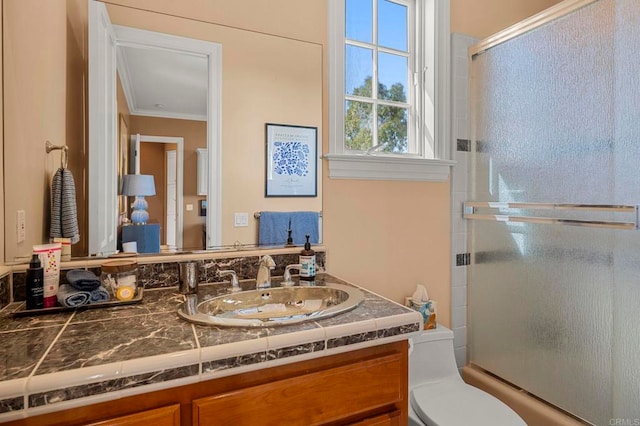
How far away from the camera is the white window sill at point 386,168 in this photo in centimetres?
173

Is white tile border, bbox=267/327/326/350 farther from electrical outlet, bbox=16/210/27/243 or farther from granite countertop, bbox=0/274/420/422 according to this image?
electrical outlet, bbox=16/210/27/243

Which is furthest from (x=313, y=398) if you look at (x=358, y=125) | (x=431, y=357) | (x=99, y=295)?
(x=358, y=125)

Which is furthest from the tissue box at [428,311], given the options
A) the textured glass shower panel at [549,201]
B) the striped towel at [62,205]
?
the striped towel at [62,205]

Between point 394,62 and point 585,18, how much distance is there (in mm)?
852

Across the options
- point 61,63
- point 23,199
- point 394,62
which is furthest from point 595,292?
point 61,63

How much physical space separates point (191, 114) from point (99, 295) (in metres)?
0.73

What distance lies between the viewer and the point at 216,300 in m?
1.22

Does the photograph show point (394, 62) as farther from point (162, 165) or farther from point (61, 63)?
point (61, 63)

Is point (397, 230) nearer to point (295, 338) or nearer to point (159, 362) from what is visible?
point (295, 338)

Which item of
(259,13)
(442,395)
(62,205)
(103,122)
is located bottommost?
(442,395)

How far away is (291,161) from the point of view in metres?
1.63

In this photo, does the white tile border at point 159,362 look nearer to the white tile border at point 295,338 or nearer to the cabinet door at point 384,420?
the white tile border at point 295,338

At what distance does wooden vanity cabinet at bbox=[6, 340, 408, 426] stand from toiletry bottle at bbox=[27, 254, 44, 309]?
45 centimetres

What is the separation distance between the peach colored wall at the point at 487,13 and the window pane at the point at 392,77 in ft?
1.21
